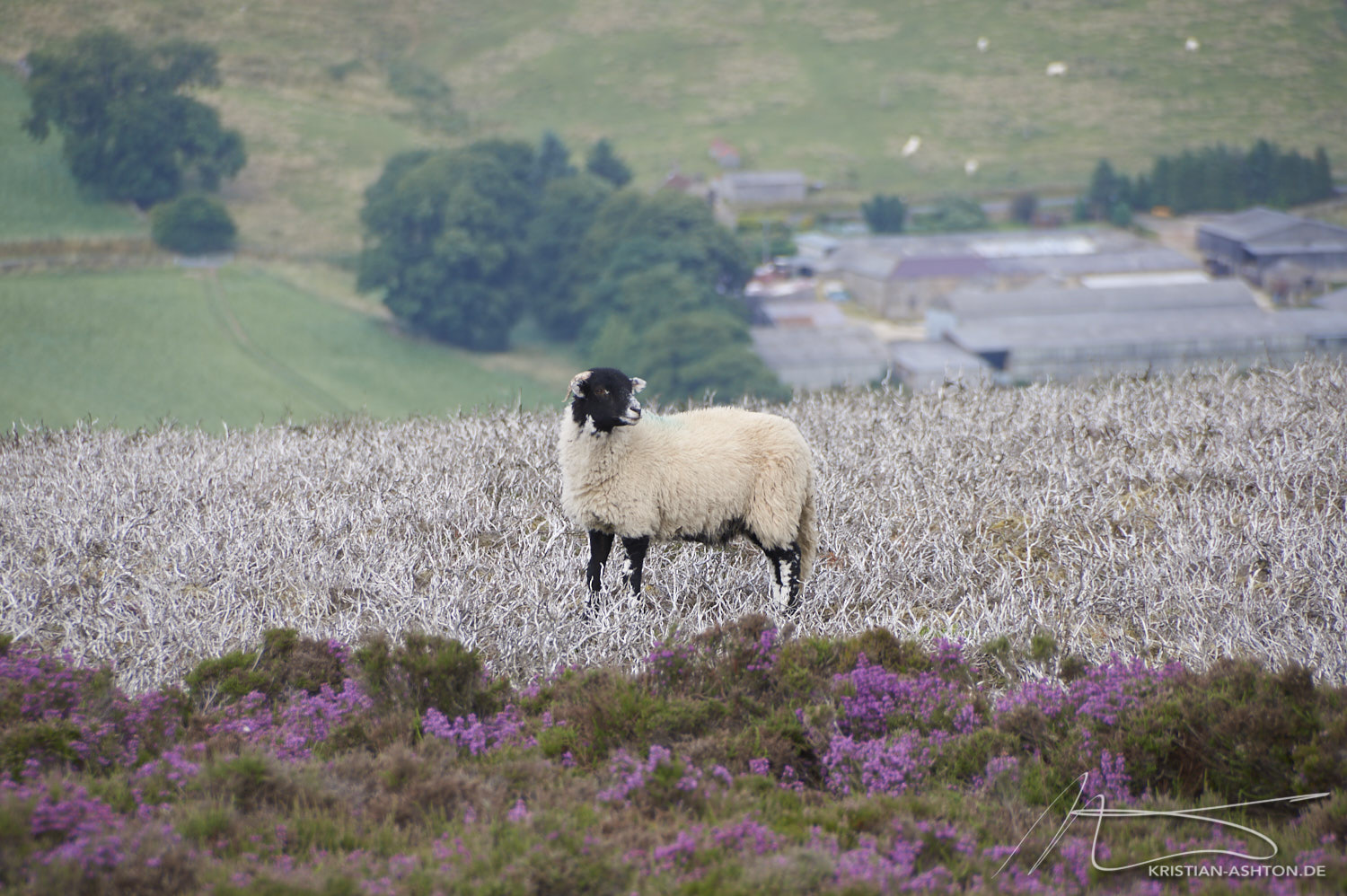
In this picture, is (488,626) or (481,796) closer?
(481,796)

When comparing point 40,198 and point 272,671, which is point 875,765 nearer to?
point 272,671

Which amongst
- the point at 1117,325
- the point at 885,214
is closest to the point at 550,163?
the point at 885,214

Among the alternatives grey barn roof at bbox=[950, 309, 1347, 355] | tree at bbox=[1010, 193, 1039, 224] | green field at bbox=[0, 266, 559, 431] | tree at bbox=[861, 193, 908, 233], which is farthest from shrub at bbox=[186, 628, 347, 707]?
tree at bbox=[1010, 193, 1039, 224]

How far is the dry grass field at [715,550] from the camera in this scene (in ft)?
18.0

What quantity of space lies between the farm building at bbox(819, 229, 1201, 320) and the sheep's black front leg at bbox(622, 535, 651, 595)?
182ft

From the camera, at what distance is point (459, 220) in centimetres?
5456

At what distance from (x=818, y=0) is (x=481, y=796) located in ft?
300

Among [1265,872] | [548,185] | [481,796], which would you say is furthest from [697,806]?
[548,185]

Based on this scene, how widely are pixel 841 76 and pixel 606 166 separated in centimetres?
2440

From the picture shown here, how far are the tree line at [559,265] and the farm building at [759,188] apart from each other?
1244cm

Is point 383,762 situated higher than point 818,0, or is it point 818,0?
point 818,0

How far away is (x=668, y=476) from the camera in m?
5.27

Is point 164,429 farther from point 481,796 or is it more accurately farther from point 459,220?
point 459,220

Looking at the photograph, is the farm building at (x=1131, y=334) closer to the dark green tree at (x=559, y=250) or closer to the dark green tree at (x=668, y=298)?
the dark green tree at (x=668, y=298)
